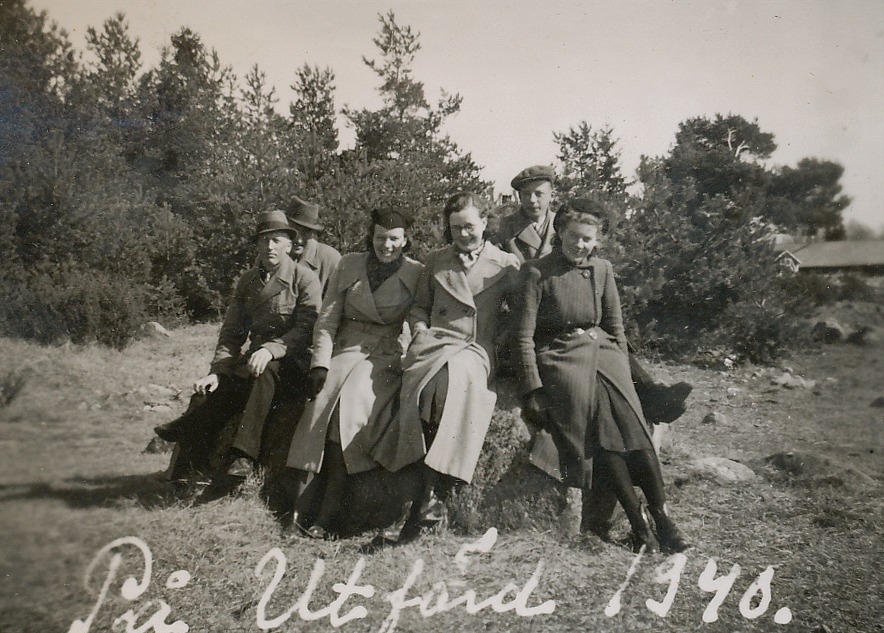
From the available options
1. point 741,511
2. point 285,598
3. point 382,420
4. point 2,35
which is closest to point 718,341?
point 741,511

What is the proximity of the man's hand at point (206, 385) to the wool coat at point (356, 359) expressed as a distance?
25.9 inches

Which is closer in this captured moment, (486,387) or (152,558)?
(152,558)

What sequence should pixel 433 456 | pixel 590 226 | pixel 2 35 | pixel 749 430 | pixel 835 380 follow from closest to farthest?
pixel 433 456 < pixel 590 226 < pixel 2 35 < pixel 749 430 < pixel 835 380

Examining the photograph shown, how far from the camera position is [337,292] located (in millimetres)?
4133

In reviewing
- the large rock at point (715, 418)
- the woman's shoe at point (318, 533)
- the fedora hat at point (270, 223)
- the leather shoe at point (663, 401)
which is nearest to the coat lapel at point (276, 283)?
the fedora hat at point (270, 223)

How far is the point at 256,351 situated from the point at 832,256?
31.6 ft

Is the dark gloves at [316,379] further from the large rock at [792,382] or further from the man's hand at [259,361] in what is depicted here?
the large rock at [792,382]

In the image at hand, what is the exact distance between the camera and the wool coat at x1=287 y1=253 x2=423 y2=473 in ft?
12.5

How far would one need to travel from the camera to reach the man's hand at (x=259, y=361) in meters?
3.98

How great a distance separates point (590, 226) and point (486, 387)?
119cm

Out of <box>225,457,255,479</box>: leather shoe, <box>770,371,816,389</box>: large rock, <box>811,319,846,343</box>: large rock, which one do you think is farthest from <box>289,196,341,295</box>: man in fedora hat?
<box>811,319,846,343</box>: large rock

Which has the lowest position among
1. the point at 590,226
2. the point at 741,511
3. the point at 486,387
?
the point at 741,511

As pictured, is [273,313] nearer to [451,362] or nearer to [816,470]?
[451,362]

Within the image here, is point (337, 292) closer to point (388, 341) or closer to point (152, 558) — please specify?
point (388, 341)
